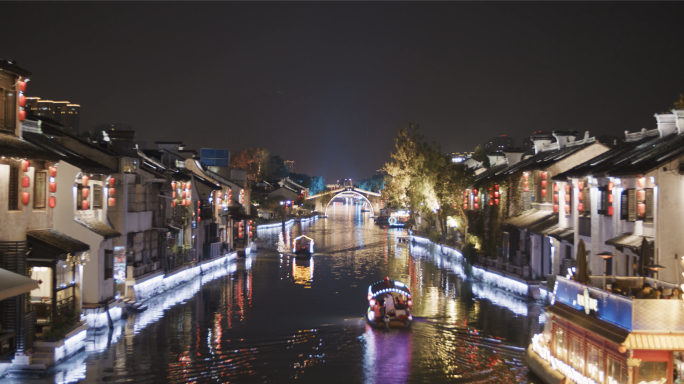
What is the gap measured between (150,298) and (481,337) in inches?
801

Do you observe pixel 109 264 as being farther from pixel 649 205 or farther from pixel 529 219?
pixel 529 219

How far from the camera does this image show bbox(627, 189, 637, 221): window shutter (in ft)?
88.6

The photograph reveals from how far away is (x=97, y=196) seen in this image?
3122 centimetres

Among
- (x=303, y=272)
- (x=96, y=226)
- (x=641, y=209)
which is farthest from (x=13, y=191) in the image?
(x=303, y=272)

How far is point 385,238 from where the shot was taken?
309 feet

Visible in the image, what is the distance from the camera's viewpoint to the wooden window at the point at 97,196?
102 ft

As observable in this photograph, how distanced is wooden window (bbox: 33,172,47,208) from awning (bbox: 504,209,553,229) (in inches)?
1151

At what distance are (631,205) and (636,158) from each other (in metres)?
2.95

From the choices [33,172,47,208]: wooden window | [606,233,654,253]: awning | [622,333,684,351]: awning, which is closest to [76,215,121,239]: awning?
Answer: [33,172,47,208]: wooden window

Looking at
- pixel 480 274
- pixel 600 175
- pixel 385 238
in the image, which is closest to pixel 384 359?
pixel 600 175

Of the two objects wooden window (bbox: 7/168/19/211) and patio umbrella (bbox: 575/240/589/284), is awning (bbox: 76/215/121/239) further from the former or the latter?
patio umbrella (bbox: 575/240/589/284)

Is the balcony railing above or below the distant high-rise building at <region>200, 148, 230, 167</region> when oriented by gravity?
below

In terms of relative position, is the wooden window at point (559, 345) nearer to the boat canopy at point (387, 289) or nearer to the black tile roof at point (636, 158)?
the black tile roof at point (636, 158)

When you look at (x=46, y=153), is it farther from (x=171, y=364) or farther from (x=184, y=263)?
(x=184, y=263)
